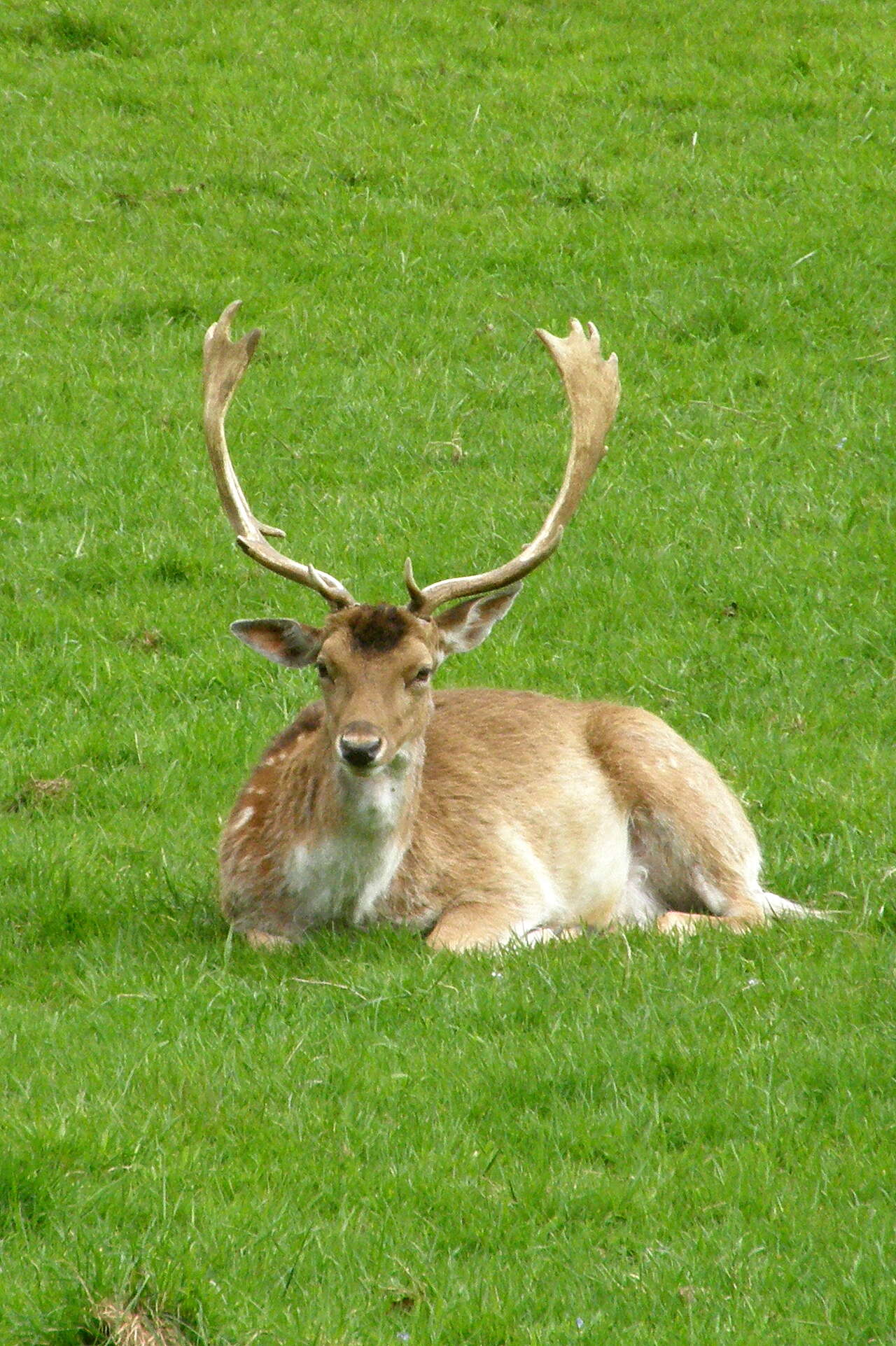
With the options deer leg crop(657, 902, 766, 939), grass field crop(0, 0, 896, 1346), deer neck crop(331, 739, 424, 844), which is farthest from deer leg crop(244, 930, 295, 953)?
deer leg crop(657, 902, 766, 939)

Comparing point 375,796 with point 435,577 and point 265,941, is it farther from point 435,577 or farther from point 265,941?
point 435,577

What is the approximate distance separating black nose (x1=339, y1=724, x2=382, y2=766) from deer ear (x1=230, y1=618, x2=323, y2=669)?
723mm

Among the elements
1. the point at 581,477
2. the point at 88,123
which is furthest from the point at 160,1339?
the point at 88,123

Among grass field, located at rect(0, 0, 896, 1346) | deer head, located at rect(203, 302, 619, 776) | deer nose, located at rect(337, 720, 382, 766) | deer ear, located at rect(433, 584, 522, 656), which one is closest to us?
grass field, located at rect(0, 0, 896, 1346)

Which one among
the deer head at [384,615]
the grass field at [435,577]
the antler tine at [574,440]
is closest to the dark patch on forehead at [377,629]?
the deer head at [384,615]

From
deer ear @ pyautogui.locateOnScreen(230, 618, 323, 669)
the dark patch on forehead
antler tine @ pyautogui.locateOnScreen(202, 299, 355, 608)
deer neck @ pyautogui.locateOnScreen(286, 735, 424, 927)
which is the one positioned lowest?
deer neck @ pyautogui.locateOnScreen(286, 735, 424, 927)

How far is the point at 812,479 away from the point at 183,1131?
7302 mm

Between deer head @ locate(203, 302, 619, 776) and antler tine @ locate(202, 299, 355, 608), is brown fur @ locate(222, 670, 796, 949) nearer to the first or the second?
deer head @ locate(203, 302, 619, 776)

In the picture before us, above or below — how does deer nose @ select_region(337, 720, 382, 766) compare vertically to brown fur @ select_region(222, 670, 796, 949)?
above

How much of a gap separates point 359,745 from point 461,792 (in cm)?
148

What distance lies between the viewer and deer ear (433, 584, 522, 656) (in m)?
7.37

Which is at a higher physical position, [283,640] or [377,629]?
[377,629]

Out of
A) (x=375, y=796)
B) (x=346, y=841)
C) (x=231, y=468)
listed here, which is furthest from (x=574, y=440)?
(x=346, y=841)

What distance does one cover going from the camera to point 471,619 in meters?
7.43
